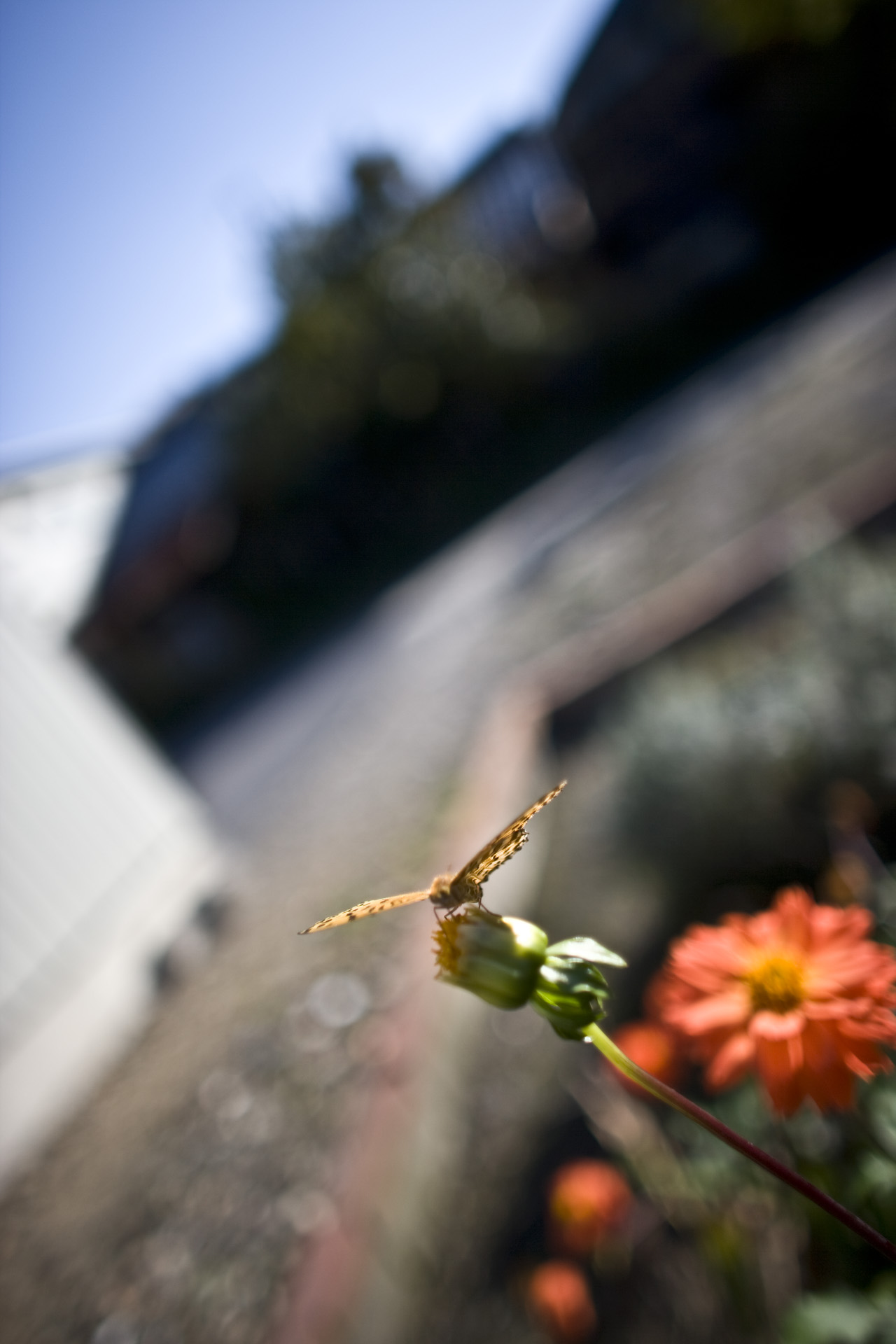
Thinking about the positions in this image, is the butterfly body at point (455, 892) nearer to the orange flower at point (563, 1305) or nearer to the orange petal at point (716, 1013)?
the orange petal at point (716, 1013)

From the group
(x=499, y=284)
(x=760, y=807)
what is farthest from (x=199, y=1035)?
(x=499, y=284)

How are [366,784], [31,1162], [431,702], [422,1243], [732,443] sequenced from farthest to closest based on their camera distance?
[732,443] → [431,702] → [366,784] → [31,1162] → [422,1243]

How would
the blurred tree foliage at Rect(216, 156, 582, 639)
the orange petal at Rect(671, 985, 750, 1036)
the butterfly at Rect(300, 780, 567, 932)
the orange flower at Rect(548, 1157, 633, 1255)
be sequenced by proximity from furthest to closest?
the blurred tree foliage at Rect(216, 156, 582, 639), the orange flower at Rect(548, 1157, 633, 1255), the orange petal at Rect(671, 985, 750, 1036), the butterfly at Rect(300, 780, 567, 932)

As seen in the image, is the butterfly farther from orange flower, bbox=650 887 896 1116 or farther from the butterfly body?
orange flower, bbox=650 887 896 1116

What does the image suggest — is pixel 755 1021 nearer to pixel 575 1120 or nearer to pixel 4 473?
pixel 575 1120

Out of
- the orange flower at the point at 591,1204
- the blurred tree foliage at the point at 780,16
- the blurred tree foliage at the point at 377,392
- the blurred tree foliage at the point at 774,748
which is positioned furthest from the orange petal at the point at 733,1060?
the blurred tree foliage at the point at 377,392

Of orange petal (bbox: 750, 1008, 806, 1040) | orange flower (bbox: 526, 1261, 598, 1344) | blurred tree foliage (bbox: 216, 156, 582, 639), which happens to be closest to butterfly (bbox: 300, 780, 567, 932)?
orange petal (bbox: 750, 1008, 806, 1040)
